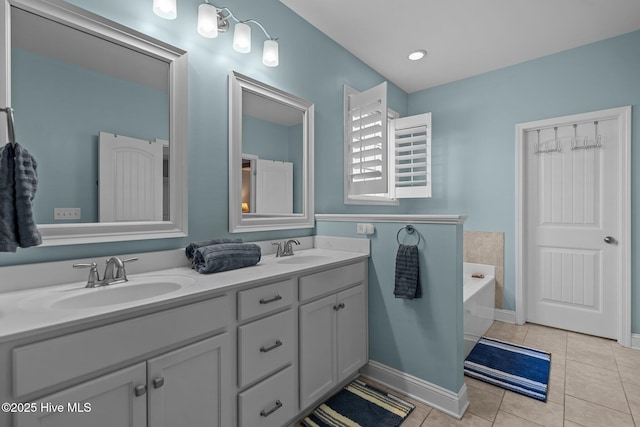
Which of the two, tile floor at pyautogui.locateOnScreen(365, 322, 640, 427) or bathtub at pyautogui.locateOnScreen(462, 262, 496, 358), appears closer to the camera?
tile floor at pyautogui.locateOnScreen(365, 322, 640, 427)

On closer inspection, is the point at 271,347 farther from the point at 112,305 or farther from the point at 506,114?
the point at 506,114

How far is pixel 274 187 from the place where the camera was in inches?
88.5

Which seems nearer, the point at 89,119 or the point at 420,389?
the point at 89,119

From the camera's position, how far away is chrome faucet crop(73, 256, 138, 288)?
4.26 ft

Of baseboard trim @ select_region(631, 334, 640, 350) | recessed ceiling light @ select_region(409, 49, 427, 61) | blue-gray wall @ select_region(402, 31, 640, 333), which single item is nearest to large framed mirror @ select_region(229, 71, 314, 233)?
recessed ceiling light @ select_region(409, 49, 427, 61)

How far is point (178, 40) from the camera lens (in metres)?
1.70

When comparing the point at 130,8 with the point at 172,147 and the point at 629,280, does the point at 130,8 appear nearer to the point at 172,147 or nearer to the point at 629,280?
the point at 172,147

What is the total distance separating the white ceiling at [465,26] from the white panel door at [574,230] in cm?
80

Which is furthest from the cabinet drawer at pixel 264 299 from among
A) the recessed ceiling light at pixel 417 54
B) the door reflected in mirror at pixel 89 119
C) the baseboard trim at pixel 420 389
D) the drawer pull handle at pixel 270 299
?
the recessed ceiling light at pixel 417 54

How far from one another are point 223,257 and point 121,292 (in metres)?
0.45

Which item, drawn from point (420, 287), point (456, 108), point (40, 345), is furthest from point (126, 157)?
point (456, 108)

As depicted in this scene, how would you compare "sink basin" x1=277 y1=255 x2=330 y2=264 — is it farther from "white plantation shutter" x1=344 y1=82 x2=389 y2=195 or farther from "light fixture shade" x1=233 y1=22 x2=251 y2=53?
"light fixture shade" x1=233 y1=22 x2=251 y2=53

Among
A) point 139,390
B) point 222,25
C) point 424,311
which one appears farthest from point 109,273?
point 424,311

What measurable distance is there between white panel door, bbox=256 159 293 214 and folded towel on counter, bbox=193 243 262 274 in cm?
48
